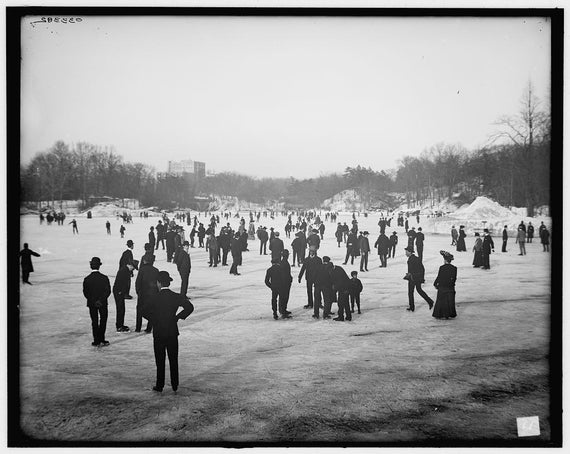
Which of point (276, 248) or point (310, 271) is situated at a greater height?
point (276, 248)

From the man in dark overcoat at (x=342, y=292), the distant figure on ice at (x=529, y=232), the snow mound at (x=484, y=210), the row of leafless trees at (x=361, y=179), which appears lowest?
the man in dark overcoat at (x=342, y=292)

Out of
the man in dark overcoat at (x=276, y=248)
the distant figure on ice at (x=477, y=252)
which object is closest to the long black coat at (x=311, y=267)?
the man in dark overcoat at (x=276, y=248)

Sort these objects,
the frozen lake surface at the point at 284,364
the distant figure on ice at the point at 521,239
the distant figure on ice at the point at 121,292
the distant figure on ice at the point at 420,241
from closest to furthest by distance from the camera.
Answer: the frozen lake surface at the point at 284,364, the distant figure on ice at the point at 121,292, the distant figure on ice at the point at 521,239, the distant figure on ice at the point at 420,241

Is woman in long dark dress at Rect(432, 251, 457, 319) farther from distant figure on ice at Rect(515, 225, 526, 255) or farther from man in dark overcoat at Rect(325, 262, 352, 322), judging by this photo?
man in dark overcoat at Rect(325, 262, 352, 322)

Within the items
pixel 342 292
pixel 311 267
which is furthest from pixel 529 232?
pixel 311 267

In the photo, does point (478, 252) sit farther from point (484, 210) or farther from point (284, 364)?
point (284, 364)

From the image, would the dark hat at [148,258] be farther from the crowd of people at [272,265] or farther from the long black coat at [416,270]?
the long black coat at [416,270]

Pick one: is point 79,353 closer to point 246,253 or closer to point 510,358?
A: point 246,253

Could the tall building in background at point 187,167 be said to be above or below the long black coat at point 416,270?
above
